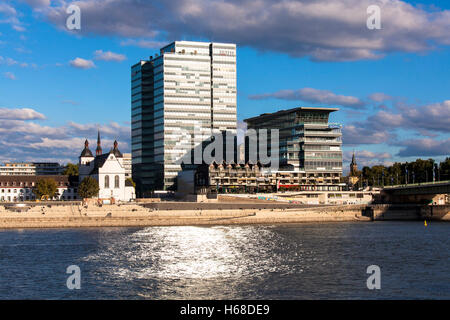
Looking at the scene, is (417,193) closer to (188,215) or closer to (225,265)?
(188,215)

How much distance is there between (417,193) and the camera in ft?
566

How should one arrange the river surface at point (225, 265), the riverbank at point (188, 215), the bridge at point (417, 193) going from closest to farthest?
the river surface at point (225, 265)
the riverbank at point (188, 215)
the bridge at point (417, 193)

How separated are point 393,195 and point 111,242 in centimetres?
12279

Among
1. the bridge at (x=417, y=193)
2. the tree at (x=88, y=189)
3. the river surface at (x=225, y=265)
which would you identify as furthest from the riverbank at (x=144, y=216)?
the tree at (x=88, y=189)

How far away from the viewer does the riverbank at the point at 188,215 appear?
449 feet

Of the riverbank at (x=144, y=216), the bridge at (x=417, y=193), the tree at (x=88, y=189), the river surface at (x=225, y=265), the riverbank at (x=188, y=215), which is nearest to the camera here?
the river surface at (x=225, y=265)

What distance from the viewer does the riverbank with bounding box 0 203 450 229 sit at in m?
137

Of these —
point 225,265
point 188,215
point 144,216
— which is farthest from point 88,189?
point 225,265

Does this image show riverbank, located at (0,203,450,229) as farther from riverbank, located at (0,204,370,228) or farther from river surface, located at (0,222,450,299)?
river surface, located at (0,222,450,299)

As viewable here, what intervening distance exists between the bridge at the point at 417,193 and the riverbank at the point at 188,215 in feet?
22.2

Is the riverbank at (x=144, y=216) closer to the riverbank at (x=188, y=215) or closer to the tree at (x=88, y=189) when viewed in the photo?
the riverbank at (x=188, y=215)

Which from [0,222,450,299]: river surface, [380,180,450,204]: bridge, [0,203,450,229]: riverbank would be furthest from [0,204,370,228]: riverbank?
[0,222,450,299]: river surface

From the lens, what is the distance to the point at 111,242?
9731cm

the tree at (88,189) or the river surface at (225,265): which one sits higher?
the tree at (88,189)
